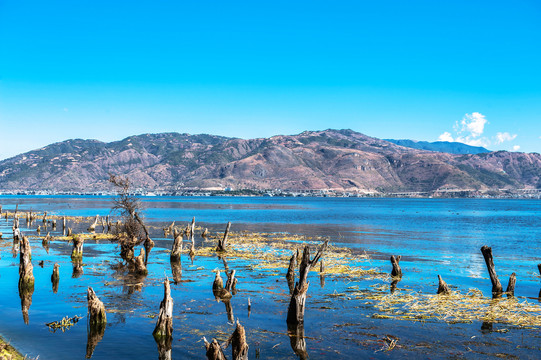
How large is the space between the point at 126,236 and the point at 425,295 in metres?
21.7

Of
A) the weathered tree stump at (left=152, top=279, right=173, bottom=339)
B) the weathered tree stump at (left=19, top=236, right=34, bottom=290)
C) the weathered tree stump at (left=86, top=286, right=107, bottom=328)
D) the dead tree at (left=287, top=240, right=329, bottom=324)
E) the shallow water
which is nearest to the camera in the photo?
the shallow water

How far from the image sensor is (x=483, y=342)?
1619 cm

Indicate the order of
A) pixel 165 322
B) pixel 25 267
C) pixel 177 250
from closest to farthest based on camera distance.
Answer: pixel 165 322
pixel 25 267
pixel 177 250

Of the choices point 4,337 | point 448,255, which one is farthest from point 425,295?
point 448,255

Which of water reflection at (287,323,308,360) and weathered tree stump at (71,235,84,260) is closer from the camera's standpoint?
water reflection at (287,323,308,360)

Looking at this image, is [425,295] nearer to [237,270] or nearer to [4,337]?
[237,270]

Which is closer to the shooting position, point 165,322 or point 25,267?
point 165,322

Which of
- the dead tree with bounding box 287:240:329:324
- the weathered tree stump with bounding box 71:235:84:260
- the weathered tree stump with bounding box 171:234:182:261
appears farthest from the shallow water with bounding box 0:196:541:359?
the weathered tree stump with bounding box 71:235:84:260

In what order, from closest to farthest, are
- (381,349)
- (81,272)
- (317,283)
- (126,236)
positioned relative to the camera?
(381,349) < (317,283) < (81,272) < (126,236)

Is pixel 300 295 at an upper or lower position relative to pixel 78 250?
upper

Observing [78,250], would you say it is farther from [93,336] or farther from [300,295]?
[300,295]

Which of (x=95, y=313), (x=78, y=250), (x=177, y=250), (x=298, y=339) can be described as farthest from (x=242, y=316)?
(x=78, y=250)

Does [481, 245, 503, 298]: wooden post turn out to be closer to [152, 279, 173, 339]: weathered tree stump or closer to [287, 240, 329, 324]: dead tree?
[287, 240, 329, 324]: dead tree

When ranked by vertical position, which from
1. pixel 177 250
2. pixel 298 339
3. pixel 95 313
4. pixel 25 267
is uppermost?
pixel 25 267
